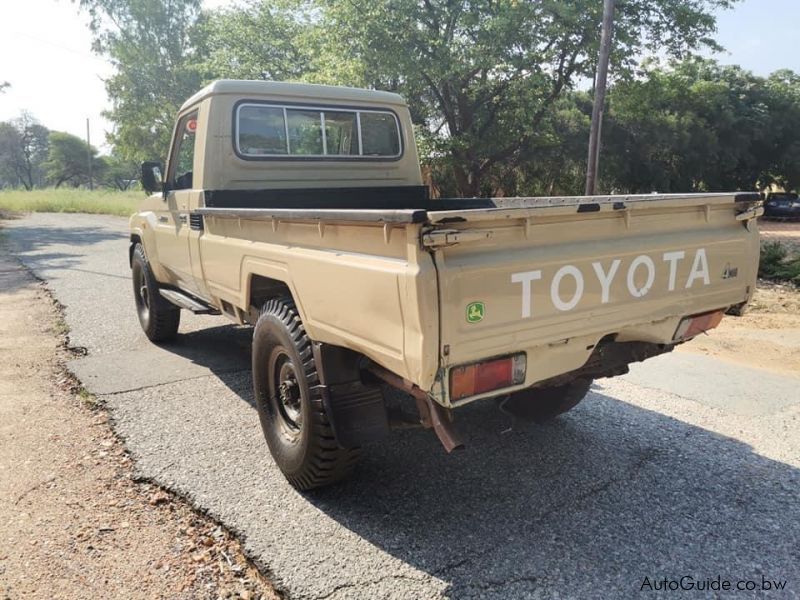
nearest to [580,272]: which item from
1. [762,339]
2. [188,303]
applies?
[188,303]

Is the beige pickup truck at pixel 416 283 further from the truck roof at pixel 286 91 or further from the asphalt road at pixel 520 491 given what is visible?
the asphalt road at pixel 520 491

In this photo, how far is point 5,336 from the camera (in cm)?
624

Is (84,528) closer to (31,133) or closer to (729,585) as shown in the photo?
(729,585)

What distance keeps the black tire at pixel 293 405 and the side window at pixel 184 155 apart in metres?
1.97

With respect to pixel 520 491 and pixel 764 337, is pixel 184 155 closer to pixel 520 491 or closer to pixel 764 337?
pixel 520 491

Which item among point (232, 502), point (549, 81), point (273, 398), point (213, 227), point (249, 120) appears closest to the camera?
point (232, 502)

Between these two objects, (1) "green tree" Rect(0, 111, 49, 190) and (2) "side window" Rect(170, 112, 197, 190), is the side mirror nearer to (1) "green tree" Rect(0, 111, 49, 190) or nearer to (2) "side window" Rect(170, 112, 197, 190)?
(2) "side window" Rect(170, 112, 197, 190)

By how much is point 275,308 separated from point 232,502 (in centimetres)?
100

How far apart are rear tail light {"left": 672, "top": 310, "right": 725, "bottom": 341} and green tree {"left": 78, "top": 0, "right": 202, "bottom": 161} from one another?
1187 inches

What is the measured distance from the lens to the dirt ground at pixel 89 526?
94.5 inches

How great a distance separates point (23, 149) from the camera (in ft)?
207

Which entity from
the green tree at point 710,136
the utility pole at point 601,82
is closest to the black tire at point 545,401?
the utility pole at point 601,82

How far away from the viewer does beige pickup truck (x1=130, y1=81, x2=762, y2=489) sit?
84.3 inches

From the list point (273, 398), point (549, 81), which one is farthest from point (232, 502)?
point (549, 81)
